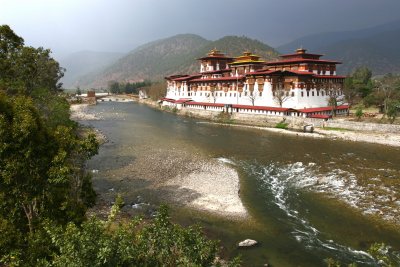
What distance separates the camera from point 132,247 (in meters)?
10.1

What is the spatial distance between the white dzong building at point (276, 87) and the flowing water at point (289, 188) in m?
18.7

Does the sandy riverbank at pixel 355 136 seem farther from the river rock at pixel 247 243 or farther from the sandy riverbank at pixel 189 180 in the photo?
the river rock at pixel 247 243

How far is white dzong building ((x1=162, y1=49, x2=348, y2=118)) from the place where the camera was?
7138cm

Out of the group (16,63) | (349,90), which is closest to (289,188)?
(16,63)

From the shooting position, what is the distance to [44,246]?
12719 mm

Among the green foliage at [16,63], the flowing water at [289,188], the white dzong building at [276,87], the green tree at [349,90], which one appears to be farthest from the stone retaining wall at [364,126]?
the green foliage at [16,63]

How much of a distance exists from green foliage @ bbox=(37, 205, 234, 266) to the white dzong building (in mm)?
57979

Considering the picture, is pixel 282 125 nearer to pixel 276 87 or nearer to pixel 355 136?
pixel 276 87

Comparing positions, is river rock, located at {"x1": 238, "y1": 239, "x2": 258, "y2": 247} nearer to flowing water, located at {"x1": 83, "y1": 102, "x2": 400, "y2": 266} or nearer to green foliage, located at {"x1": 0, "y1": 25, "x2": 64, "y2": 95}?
flowing water, located at {"x1": 83, "y1": 102, "x2": 400, "y2": 266}

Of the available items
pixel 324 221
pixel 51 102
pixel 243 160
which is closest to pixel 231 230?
pixel 324 221

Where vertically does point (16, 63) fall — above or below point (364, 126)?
above

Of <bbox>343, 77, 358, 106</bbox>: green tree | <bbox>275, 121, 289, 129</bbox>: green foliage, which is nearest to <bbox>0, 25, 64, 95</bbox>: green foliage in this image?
<bbox>275, 121, 289, 129</bbox>: green foliage

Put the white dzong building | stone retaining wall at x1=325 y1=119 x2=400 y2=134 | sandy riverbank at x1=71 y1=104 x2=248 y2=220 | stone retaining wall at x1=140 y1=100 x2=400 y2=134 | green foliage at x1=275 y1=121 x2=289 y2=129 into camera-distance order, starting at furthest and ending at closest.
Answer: the white dzong building
green foliage at x1=275 y1=121 x2=289 y2=129
stone retaining wall at x1=140 y1=100 x2=400 y2=134
stone retaining wall at x1=325 y1=119 x2=400 y2=134
sandy riverbank at x1=71 y1=104 x2=248 y2=220

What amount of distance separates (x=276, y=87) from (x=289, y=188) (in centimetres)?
4764
